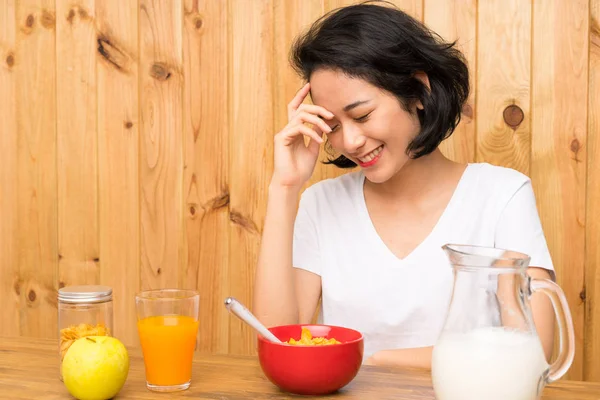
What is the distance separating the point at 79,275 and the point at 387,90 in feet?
3.92

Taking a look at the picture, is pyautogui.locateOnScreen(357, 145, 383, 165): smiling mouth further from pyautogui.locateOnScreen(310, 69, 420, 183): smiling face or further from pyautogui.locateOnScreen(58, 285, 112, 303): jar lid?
pyautogui.locateOnScreen(58, 285, 112, 303): jar lid

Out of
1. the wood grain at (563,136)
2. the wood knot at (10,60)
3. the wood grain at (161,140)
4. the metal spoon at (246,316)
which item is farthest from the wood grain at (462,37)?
the wood knot at (10,60)

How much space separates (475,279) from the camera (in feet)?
2.69

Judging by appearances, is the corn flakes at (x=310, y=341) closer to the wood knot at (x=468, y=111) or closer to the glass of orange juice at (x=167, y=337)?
the glass of orange juice at (x=167, y=337)

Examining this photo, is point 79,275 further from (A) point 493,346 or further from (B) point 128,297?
(A) point 493,346

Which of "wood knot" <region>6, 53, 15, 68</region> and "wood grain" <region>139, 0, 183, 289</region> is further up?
"wood knot" <region>6, 53, 15, 68</region>

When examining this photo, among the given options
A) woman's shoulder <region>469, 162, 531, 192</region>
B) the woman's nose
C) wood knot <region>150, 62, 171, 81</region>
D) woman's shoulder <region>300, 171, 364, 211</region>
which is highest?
wood knot <region>150, 62, 171, 81</region>

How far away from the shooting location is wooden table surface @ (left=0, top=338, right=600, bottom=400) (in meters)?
0.97

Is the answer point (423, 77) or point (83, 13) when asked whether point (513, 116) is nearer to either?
point (423, 77)

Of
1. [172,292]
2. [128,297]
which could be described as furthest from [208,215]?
[172,292]

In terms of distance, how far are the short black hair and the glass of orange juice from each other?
0.59 m

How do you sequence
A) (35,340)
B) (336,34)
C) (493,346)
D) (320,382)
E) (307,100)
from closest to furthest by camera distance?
1. (493,346)
2. (320,382)
3. (35,340)
4. (336,34)
5. (307,100)

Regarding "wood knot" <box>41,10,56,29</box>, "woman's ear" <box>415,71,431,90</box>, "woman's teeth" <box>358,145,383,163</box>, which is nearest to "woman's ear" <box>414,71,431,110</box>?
→ "woman's ear" <box>415,71,431,90</box>

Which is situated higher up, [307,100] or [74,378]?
[307,100]
